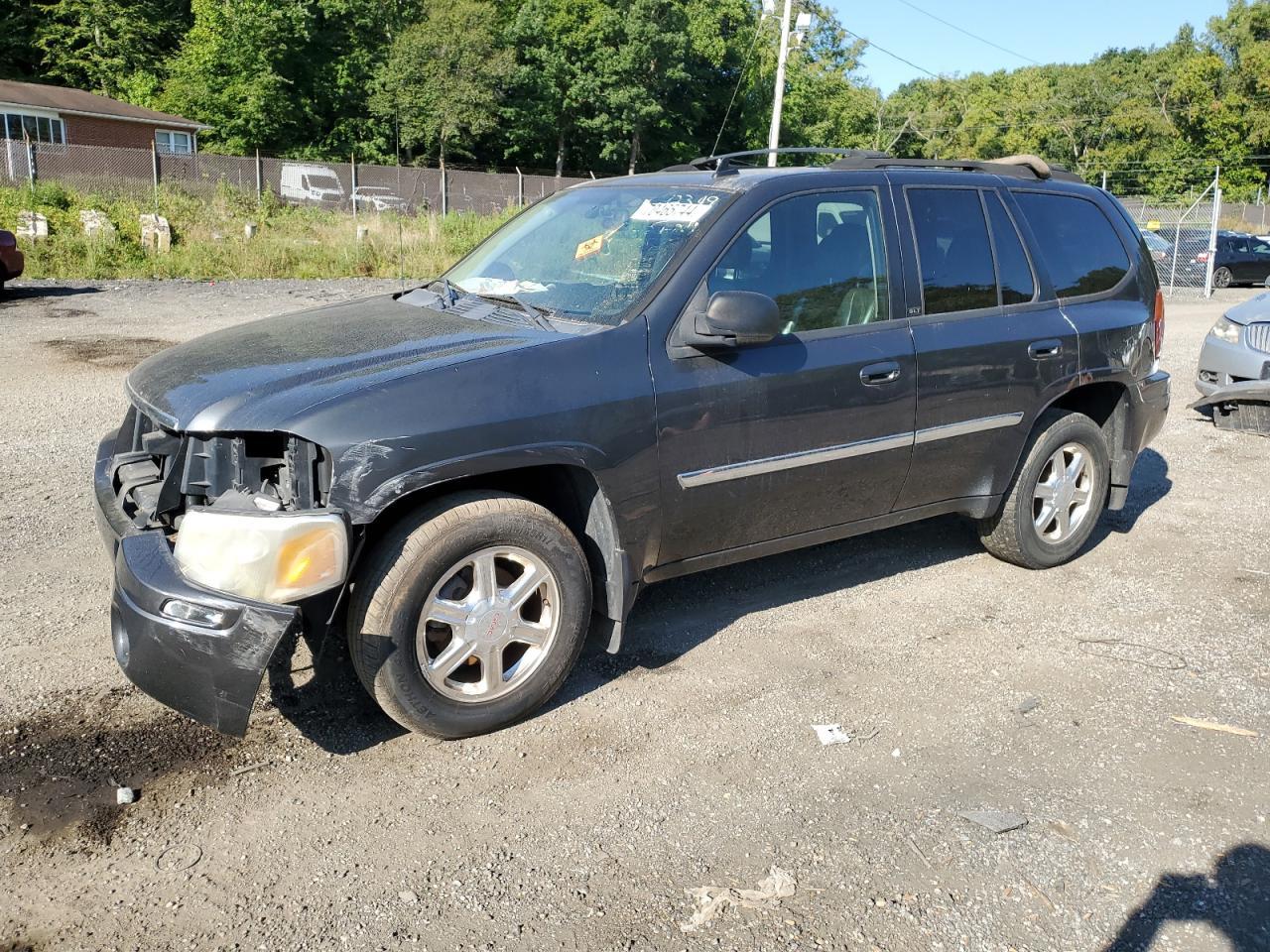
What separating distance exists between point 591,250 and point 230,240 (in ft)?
67.6

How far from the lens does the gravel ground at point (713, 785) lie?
2.85 meters

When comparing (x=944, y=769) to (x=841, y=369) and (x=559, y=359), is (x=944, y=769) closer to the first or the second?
(x=841, y=369)

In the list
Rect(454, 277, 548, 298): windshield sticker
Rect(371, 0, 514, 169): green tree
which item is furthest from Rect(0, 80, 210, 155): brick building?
Rect(454, 277, 548, 298): windshield sticker

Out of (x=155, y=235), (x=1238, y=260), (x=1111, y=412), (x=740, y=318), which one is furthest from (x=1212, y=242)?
(x=740, y=318)

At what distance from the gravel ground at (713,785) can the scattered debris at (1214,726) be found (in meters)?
0.04

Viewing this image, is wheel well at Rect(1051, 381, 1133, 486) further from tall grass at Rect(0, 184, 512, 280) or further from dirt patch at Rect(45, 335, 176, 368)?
tall grass at Rect(0, 184, 512, 280)

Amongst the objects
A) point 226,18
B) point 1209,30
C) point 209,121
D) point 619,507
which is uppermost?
point 1209,30

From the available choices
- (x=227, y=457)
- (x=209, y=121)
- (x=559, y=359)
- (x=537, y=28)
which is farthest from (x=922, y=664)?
(x=537, y=28)

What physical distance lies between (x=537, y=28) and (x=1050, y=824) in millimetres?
57441

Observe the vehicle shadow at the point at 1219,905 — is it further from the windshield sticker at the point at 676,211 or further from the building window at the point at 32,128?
the building window at the point at 32,128

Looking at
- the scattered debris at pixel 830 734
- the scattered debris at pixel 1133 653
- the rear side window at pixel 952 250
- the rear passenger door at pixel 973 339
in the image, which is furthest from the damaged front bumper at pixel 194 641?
the scattered debris at pixel 1133 653

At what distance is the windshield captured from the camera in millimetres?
4098

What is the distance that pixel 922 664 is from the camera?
445cm

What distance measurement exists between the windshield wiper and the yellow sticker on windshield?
1.03 ft
